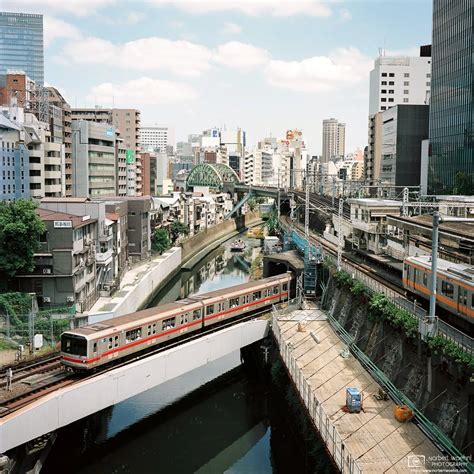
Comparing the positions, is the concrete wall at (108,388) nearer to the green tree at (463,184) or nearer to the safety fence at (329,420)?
the safety fence at (329,420)

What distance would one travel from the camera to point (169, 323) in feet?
95.7

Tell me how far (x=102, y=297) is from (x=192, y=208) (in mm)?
44782

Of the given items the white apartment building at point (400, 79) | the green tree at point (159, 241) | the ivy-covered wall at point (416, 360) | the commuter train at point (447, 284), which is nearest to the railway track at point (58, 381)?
the ivy-covered wall at point (416, 360)

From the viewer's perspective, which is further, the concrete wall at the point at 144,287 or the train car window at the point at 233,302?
the concrete wall at the point at 144,287

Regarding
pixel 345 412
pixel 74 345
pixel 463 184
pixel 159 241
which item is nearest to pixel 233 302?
pixel 74 345

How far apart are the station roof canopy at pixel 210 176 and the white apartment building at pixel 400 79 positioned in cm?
3497

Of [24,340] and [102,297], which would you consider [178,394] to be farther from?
[102,297]

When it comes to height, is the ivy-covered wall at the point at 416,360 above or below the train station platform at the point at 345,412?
above

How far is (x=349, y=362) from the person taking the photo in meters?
26.0

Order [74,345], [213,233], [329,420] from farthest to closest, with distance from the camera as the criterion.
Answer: [213,233]
[74,345]
[329,420]

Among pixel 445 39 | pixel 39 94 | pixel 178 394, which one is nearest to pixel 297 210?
pixel 445 39

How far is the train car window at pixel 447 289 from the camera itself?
2209 centimetres

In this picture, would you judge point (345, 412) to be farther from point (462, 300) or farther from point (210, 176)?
point (210, 176)

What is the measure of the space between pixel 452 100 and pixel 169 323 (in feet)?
154
